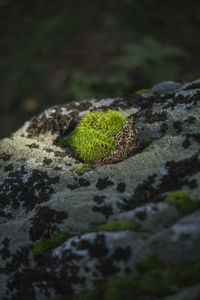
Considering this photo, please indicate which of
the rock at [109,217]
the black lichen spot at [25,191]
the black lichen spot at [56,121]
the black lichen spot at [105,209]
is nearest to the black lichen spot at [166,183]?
the rock at [109,217]

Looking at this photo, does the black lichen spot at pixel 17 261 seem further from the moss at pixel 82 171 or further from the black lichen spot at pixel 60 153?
the black lichen spot at pixel 60 153

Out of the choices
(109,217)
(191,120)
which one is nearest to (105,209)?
(109,217)

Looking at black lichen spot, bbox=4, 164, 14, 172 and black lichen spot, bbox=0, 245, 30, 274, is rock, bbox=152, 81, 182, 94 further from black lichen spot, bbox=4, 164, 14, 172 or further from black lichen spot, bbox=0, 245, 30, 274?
black lichen spot, bbox=0, 245, 30, 274

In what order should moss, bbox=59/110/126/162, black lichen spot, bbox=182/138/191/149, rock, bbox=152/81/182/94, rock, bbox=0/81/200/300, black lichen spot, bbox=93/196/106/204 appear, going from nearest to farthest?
rock, bbox=0/81/200/300 < black lichen spot, bbox=93/196/106/204 < black lichen spot, bbox=182/138/191/149 < moss, bbox=59/110/126/162 < rock, bbox=152/81/182/94

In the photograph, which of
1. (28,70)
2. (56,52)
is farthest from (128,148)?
(56,52)

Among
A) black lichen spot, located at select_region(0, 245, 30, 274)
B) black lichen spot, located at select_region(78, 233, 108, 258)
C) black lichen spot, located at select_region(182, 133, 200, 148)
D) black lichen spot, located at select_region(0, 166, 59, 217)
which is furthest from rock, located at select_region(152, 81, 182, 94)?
black lichen spot, located at select_region(0, 245, 30, 274)

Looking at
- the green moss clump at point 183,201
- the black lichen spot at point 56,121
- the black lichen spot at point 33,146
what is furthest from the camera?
the black lichen spot at point 56,121

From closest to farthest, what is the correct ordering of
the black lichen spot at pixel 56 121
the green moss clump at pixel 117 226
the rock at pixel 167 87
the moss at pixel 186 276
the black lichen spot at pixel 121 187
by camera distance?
the moss at pixel 186 276 → the green moss clump at pixel 117 226 → the black lichen spot at pixel 121 187 → the black lichen spot at pixel 56 121 → the rock at pixel 167 87
